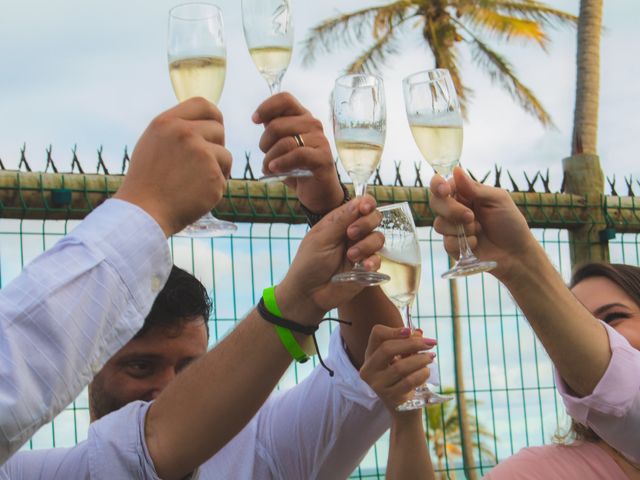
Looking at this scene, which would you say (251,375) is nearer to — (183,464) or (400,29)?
(183,464)

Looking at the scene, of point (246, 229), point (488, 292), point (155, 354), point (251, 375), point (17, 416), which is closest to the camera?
point (17, 416)

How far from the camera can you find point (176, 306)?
294 centimetres

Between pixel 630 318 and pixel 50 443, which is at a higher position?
pixel 630 318

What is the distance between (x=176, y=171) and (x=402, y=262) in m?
0.84

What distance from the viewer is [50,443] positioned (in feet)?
13.4

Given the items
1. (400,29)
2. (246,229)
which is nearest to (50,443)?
(246,229)

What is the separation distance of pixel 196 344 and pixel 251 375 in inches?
36.4

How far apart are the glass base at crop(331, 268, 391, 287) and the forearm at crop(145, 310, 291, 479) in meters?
0.20

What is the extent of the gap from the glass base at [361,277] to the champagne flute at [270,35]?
9.9 inches

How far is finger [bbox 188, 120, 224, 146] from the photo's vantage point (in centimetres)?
165

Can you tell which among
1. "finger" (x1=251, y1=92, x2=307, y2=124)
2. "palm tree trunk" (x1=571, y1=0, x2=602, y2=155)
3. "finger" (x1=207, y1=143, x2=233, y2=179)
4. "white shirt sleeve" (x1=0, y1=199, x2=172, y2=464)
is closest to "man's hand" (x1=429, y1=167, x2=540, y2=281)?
"finger" (x1=251, y1=92, x2=307, y2=124)

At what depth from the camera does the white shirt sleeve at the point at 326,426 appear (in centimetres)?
260

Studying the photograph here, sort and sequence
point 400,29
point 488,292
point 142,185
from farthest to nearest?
point 400,29
point 488,292
point 142,185

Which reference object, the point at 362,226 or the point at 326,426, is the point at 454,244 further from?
the point at 326,426
